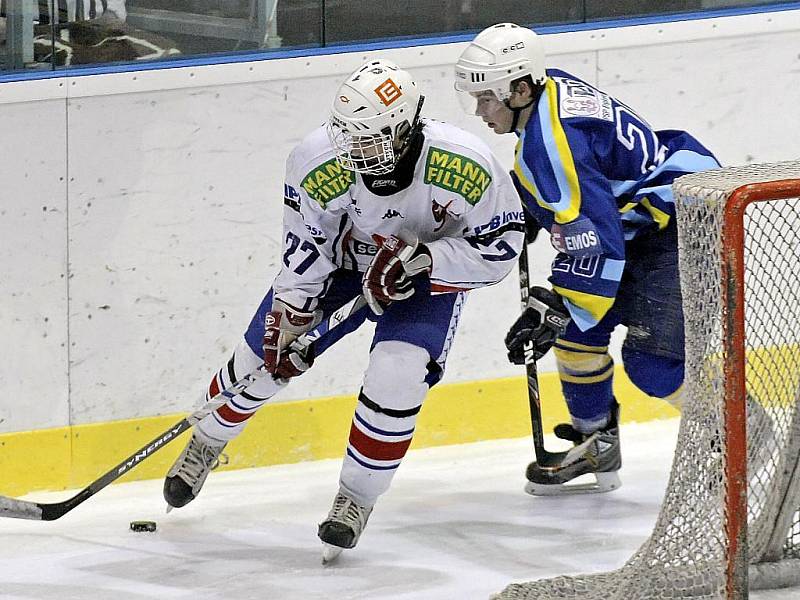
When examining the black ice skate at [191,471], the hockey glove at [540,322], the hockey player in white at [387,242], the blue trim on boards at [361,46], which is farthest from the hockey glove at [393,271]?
the blue trim on boards at [361,46]

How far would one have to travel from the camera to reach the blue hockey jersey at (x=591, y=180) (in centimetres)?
355

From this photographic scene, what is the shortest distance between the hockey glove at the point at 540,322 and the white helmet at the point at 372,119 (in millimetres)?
528

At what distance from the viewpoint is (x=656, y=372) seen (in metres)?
3.81

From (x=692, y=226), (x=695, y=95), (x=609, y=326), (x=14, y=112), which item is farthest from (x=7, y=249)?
(x=695, y=95)

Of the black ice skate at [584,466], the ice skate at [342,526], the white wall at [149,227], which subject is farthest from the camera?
the black ice skate at [584,466]

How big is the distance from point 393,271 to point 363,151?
0.27 meters

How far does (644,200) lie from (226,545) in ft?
4.13

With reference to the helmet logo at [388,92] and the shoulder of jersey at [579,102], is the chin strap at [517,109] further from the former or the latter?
the helmet logo at [388,92]

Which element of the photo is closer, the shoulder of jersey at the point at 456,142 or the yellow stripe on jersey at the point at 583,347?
the shoulder of jersey at the point at 456,142

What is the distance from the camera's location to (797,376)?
3.38 meters

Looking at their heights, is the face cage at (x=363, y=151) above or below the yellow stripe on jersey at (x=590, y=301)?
above

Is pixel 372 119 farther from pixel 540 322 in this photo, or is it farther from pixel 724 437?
pixel 724 437

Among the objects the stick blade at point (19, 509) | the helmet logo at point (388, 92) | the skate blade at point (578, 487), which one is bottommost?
the skate blade at point (578, 487)

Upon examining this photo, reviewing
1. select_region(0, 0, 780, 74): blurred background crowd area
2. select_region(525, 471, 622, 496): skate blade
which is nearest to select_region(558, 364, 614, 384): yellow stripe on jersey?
select_region(525, 471, 622, 496): skate blade
